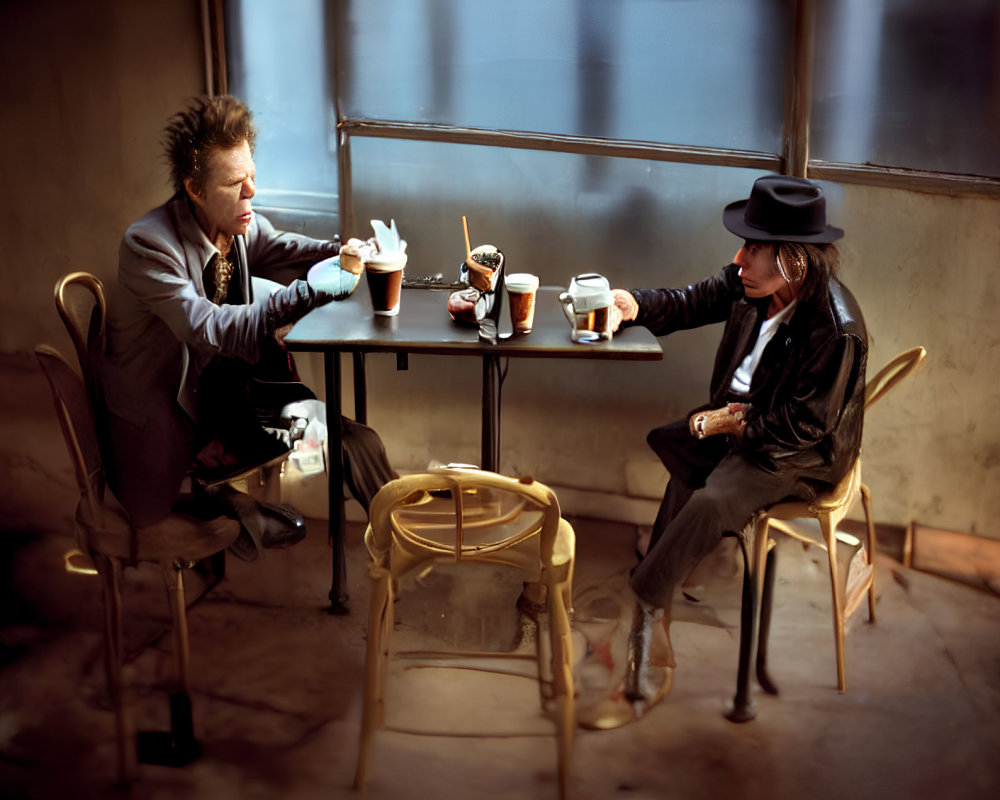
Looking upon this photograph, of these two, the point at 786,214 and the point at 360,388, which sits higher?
the point at 786,214

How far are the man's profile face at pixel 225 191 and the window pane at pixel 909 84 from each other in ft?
5.78

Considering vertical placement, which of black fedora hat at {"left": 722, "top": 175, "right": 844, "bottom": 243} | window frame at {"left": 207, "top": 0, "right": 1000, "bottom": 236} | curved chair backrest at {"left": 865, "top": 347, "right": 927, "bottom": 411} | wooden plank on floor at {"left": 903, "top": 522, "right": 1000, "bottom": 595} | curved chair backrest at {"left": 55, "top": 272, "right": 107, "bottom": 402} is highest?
window frame at {"left": 207, "top": 0, "right": 1000, "bottom": 236}

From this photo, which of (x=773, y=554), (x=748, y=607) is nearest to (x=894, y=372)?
(x=773, y=554)

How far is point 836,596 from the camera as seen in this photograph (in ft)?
9.55

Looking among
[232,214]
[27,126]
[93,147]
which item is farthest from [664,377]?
[27,126]

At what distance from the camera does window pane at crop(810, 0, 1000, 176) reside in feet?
10.2

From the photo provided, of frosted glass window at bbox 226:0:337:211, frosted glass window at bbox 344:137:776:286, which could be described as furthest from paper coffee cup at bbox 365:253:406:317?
frosted glass window at bbox 226:0:337:211

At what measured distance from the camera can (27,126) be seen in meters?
3.53

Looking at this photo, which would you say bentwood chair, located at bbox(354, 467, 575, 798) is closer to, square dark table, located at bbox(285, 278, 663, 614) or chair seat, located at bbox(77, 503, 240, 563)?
square dark table, located at bbox(285, 278, 663, 614)

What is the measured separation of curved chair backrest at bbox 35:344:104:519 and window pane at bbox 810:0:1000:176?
2.31 metres

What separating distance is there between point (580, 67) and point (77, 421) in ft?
6.25

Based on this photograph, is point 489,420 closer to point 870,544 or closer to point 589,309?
point 589,309

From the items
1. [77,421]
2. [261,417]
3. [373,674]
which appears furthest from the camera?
[261,417]

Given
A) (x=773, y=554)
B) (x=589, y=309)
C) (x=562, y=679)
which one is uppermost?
(x=589, y=309)
